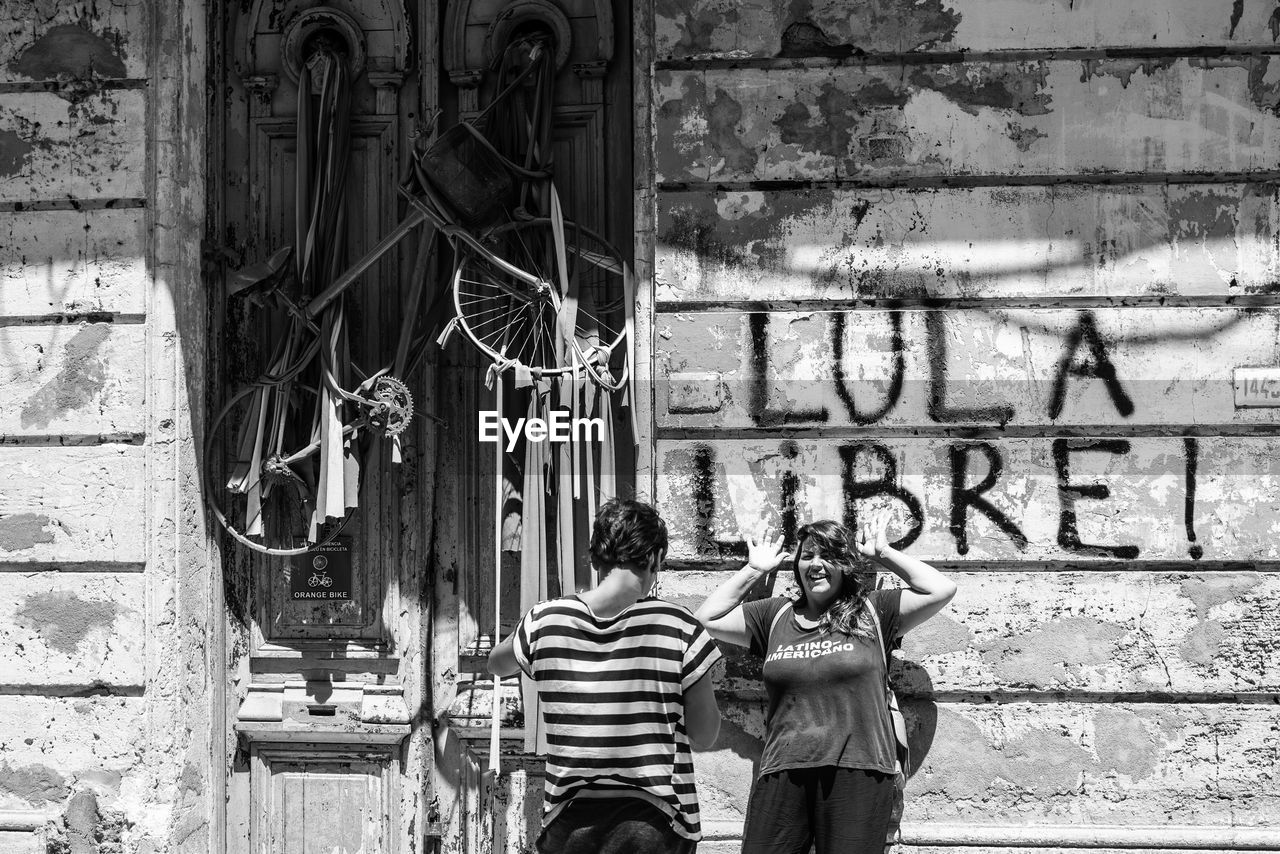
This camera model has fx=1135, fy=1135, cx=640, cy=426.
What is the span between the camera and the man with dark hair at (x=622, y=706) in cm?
281

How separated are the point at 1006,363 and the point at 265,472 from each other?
9.02ft

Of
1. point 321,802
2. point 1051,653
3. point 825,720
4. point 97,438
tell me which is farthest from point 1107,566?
point 97,438

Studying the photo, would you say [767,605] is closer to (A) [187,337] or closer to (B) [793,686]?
(B) [793,686]

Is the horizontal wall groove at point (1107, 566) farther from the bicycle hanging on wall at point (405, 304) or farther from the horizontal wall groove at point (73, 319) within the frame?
the horizontal wall groove at point (73, 319)

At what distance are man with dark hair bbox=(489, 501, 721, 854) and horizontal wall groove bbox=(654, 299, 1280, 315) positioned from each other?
1293 mm

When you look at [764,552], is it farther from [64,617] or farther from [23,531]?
[23,531]

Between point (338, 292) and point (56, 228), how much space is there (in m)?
1.08

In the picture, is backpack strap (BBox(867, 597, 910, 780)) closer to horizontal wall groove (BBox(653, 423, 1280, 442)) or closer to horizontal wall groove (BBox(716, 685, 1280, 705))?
horizontal wall groove (BBox(716, 685, 1280, 705))

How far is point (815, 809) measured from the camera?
3.29 metres

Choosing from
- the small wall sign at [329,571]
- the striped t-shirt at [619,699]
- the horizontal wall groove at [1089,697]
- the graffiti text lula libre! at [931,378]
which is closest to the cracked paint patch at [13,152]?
the small wall sign at [329,571]

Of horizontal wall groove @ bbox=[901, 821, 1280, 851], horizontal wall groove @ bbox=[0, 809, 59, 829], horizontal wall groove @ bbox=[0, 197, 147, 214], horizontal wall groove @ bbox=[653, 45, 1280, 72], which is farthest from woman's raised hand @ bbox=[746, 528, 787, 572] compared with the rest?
horizontal wall groove @ bbox=[0, 809, 59, 829]

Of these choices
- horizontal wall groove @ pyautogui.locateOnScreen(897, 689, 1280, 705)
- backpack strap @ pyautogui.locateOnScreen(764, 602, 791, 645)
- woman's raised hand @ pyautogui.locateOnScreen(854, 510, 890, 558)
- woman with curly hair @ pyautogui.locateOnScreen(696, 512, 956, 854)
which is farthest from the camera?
horizontal wall groove @ pyautogui.locateOnScreen(897, 689, 1280, 705)

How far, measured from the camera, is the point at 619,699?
2816 millimetres

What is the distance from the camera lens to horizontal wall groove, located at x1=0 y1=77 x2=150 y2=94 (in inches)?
166
